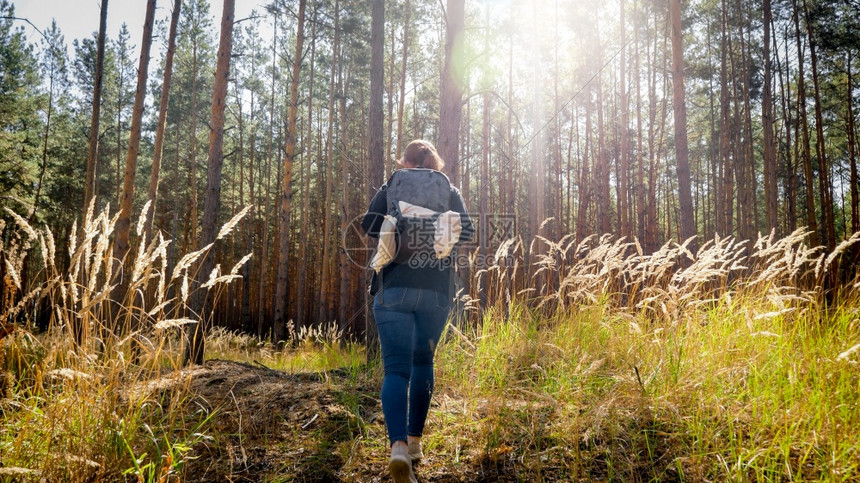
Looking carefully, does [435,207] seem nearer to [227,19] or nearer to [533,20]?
A: [227,19]

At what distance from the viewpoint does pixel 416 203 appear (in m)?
2.62

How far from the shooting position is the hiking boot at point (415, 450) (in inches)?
92.3

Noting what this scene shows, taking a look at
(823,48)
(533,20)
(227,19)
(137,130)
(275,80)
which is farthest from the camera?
(275,80)

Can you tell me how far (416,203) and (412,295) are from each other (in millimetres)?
565

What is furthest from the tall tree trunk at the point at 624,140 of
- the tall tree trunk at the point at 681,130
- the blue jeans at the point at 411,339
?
the blue jeans at the point at 411,339

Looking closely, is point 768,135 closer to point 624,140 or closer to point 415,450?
point 624,140

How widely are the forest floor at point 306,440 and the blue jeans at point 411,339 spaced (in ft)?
1.10

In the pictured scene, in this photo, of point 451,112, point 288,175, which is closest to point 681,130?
point 451,112

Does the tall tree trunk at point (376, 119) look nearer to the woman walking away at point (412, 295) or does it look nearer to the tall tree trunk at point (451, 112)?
the tall tree trunk at point (451, 112)

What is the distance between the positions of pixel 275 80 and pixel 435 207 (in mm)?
22385

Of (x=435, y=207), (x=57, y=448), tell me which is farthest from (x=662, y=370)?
(x=57, y=448)

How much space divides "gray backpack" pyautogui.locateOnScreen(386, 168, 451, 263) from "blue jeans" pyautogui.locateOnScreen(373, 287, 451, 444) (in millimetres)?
215

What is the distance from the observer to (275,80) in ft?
72.4

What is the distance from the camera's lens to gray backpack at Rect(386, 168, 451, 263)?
244 cm
